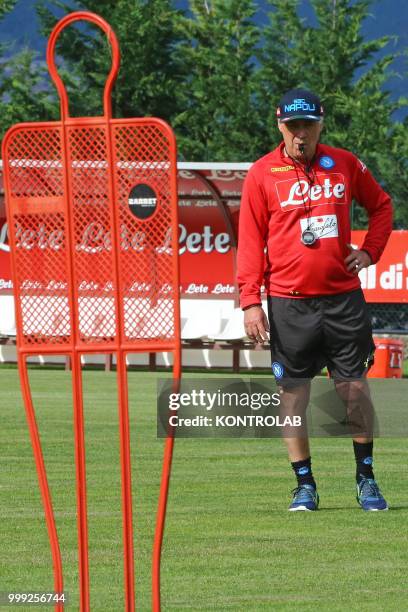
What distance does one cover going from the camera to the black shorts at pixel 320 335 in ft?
25.7

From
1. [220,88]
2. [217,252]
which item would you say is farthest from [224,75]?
[217,252]

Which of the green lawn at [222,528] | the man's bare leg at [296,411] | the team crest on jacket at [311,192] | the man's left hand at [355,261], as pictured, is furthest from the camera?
the man's bare leg at [296,411]

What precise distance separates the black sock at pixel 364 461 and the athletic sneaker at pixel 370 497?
27 millimetres

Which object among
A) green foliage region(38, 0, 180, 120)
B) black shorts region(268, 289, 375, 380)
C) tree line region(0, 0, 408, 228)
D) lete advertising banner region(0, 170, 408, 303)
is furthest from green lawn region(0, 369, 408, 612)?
green foliage region(38, 0, 180, 120)

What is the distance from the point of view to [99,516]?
7766mm

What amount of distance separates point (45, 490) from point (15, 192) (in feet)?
2.98

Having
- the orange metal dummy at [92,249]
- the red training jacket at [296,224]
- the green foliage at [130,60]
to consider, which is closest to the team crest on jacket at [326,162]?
the red training jacket at [296,224]

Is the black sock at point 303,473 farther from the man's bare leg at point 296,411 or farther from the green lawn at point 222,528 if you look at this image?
the green lawn at point 222,528

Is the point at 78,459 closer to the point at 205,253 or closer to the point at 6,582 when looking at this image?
the point at 6,582

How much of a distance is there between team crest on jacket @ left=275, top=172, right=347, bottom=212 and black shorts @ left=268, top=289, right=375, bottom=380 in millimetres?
477

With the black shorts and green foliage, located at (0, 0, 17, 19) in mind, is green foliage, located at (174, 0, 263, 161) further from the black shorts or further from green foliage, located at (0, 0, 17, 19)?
the black shorts

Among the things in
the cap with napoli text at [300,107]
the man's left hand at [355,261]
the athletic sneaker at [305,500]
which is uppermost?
the cap with napoli text at [300,107]

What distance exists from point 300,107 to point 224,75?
30.8m

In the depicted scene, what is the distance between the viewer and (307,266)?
25.3 ft
